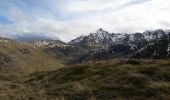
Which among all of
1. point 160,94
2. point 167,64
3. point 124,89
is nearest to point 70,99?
point 124,89

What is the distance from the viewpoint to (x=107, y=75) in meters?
35.4

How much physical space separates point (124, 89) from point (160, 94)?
431 centimetres

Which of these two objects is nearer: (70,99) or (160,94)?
(160,94)

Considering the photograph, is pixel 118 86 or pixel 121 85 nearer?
pixel 118 86

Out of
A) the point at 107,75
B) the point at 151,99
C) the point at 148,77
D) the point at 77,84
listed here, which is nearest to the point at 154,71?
the point at 148,77

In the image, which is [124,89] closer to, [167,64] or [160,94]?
[160,94]

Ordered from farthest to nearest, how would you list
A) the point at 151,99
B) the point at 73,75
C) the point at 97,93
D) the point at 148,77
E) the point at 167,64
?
the point at 73,75, the point at 167,64, the point at 148,77, the point at 97,93, the point at 151,99

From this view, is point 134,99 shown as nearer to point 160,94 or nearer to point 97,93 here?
point 160,94

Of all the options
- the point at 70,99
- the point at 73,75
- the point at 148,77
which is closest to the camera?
the point at 70,99

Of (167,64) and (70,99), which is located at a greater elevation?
(167,64)

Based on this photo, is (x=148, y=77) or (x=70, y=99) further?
(x=148, y=77)

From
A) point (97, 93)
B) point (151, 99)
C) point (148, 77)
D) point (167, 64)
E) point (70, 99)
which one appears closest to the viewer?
point (151, 99)

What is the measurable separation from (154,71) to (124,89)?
6077 millimetres

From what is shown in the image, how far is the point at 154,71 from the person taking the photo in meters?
32.7
